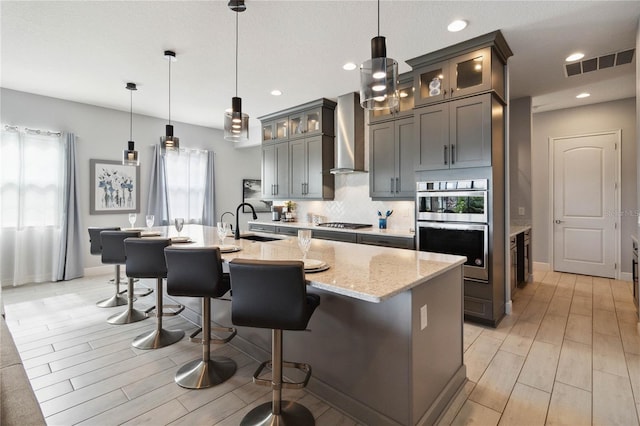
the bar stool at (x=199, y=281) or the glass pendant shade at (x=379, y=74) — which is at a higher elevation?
the glass pendant shade at (x=379, y=74)

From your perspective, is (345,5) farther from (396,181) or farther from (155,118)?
(155,118)

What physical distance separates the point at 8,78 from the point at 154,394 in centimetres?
475

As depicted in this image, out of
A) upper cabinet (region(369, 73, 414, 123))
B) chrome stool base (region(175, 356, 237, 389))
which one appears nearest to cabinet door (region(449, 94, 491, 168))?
upper cabinet (region(369, 73, 414, 123))

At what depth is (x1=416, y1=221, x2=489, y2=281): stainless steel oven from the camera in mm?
3170

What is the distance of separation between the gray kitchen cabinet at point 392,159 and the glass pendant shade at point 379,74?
2.07m

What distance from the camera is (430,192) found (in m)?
3.51

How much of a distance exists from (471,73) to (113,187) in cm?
584

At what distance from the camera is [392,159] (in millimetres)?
4184

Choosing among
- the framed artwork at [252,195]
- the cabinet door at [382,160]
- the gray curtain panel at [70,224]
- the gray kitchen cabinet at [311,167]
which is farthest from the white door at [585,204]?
the gray curtain panel at [70,224]

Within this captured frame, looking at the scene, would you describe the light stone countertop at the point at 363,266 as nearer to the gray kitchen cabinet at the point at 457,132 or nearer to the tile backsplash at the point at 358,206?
the gray kitchen cabinet at the point at 457,132

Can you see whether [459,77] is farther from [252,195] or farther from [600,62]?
[252,195]

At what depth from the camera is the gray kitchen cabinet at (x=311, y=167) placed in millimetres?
5066

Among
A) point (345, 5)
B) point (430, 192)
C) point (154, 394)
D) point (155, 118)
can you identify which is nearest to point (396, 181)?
point (430, 192)

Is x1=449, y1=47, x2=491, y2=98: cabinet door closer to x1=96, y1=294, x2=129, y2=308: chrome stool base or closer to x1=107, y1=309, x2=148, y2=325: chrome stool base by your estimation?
x1=107, y1=309, x2=148, y2=325: chrome stool base
